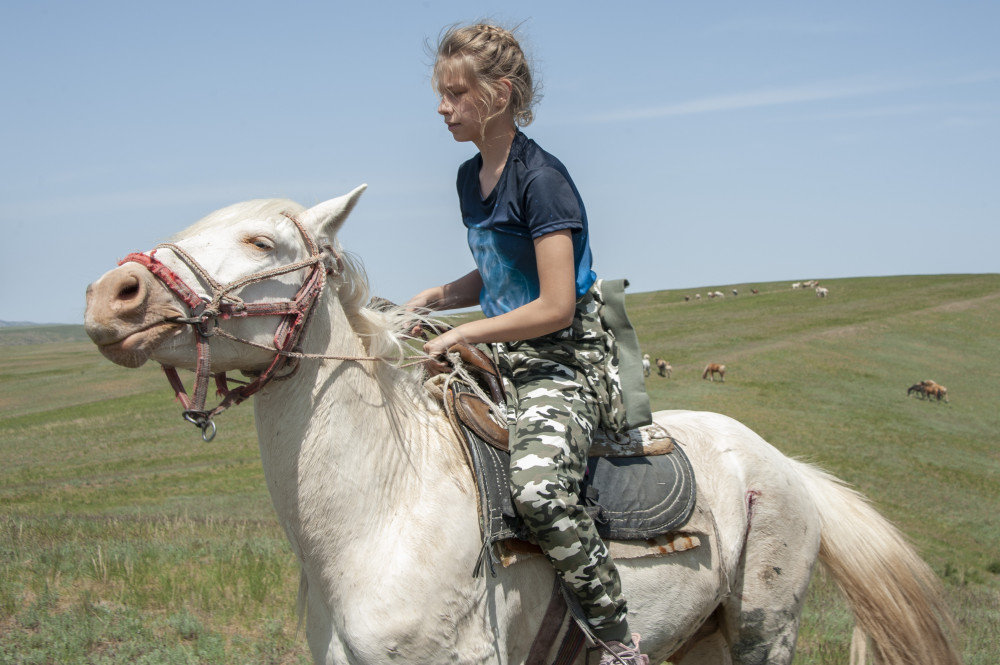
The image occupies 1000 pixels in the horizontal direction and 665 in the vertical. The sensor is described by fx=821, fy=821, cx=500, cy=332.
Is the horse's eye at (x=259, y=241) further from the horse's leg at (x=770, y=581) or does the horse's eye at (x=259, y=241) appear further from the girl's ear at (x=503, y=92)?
the horse's leg at (x=770, y=581)

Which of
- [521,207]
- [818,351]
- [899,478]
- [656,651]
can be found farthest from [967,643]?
[818,351]

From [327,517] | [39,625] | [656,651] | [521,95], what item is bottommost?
[39,625]

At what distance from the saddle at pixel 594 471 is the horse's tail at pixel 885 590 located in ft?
3.93

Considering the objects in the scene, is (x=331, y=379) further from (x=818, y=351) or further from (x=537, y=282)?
(x=818, y=351)

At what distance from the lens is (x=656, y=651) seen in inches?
149

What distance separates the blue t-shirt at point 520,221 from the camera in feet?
10.7

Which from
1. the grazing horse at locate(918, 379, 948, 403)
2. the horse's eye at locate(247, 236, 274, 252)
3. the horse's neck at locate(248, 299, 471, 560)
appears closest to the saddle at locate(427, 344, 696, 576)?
the horse's neck at locate(248, 299, 471, 560)

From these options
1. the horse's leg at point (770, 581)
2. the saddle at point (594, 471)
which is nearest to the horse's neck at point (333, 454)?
the saddle at point (594, 471)

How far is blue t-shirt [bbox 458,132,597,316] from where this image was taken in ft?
10.7

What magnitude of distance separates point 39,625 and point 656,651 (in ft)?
13.6

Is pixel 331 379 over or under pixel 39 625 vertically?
over

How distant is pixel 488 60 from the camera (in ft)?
11.1

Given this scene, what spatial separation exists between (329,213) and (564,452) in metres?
1.30

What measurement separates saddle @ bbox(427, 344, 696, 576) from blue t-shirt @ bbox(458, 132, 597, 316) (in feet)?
1.08
